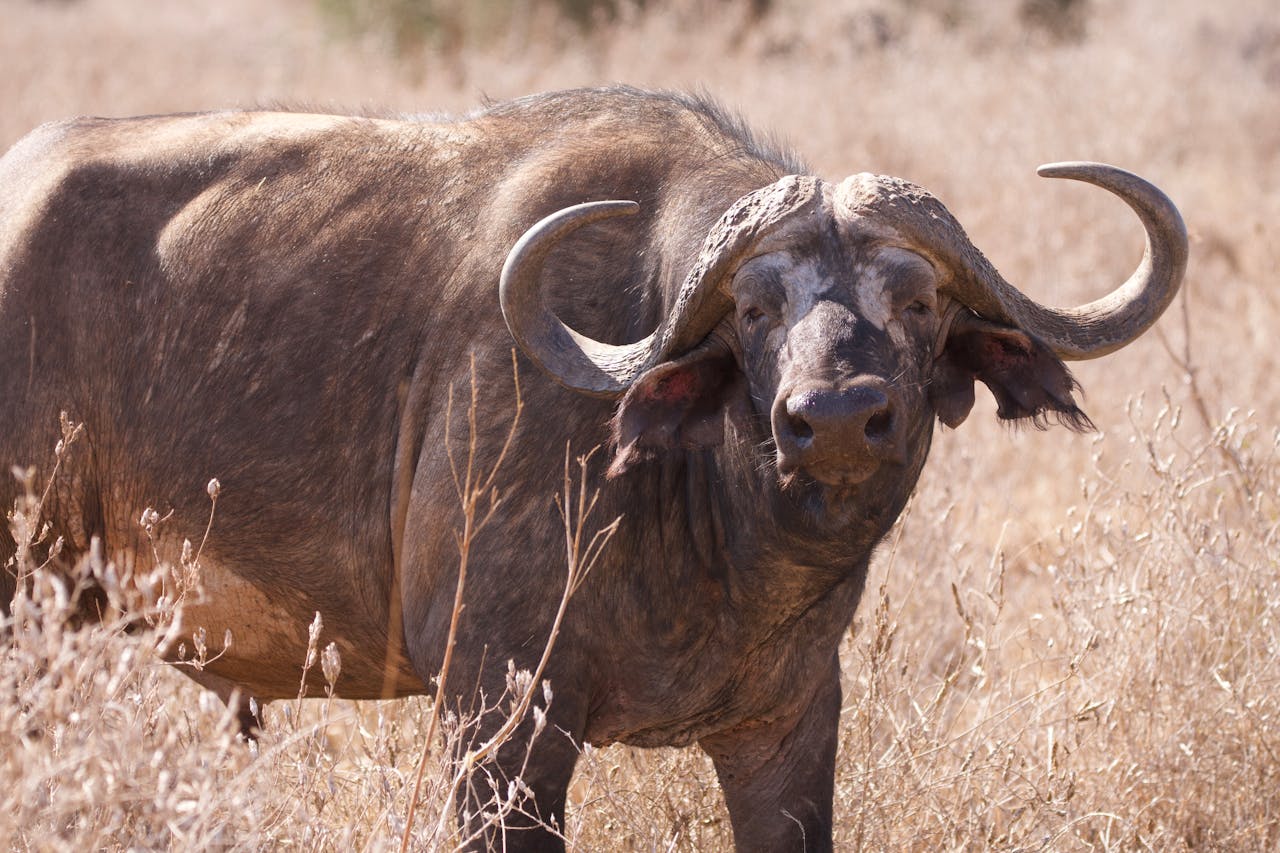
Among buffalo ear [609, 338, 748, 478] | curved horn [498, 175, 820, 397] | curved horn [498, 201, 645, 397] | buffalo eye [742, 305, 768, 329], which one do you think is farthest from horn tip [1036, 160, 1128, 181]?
curved horn [498, 201, 645, 397]

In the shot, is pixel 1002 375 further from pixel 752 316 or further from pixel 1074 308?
pixel 752 316

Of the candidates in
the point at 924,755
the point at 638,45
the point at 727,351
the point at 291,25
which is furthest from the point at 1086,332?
the point at 291,25

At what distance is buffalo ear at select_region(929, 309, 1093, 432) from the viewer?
3.57 meters

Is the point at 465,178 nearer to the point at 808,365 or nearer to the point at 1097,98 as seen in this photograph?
the point at 808,365

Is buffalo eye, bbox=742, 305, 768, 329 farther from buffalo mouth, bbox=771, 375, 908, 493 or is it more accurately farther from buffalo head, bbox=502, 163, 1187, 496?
buffalo mouth, bbox=771, 375, 908, 493

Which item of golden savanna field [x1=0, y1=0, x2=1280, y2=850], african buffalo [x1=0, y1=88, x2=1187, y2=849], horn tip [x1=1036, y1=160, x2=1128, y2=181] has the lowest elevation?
golden savanna field [x1=0, y1=0, x2=1280, y2=850]

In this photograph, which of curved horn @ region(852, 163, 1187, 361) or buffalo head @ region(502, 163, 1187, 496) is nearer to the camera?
buffalo head @ region(502, 163, 1187, 496)

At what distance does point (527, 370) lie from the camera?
3740 mm

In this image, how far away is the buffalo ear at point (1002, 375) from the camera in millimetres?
3574

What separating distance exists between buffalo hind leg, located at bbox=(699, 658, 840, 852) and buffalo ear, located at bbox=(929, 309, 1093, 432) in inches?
33.5

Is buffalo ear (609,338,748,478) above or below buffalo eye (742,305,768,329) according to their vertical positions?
below

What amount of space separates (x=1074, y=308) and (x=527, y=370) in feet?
4.29

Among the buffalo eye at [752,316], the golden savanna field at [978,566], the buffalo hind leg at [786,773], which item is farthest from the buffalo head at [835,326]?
the buffalo hind leg at [786,773]

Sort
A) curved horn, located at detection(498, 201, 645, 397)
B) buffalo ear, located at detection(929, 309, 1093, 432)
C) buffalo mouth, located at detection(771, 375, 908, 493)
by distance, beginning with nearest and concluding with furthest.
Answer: buffalo mouth, located at detection(771, 375, 908, 493)
curved horn, located at detection(498, 201, 645, 397)
buffalo ear, located at detection(929, 309, 1093, 432)
